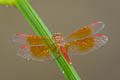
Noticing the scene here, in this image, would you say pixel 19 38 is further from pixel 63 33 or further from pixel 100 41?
pixel 63 33

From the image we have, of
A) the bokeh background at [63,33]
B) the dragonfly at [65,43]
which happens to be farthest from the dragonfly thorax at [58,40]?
the bokeh background at [63,33]

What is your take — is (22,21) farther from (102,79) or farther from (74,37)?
(74,37)

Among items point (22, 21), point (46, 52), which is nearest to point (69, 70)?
point (46, 52)

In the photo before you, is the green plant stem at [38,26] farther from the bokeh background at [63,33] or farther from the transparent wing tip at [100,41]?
the bokeh background at [63,33]

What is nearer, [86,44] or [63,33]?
[86,44]

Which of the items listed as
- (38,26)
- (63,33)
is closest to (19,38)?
(38,26)

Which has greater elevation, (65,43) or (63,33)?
(63,33)
